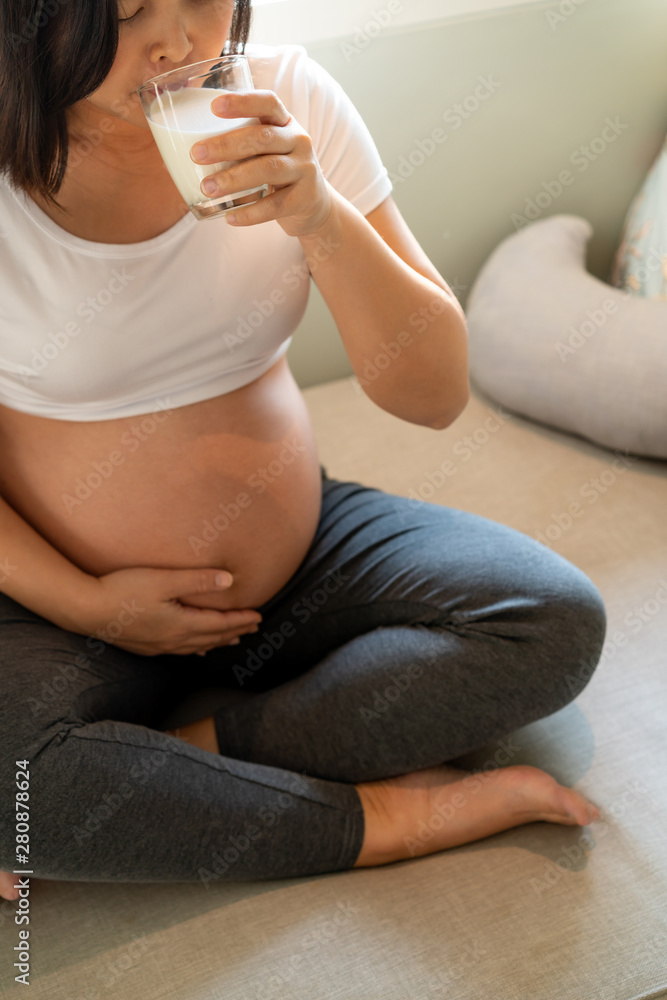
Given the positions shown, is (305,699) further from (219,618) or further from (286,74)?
(286,74)

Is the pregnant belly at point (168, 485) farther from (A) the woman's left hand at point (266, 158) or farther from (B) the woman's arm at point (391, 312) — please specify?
(A) the woman's left hand at point (266, 158)

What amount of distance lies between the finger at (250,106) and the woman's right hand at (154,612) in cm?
47

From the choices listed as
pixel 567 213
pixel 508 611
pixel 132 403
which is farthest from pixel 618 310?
pixel 132 403

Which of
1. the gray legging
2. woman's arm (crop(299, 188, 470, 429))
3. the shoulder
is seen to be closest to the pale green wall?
the shoulder

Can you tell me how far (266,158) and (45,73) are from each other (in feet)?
0.69

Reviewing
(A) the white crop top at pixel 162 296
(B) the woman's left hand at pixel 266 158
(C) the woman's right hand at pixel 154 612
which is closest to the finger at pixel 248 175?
(B) the woman's left hand at pixel 266 158

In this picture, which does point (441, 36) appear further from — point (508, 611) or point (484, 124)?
point (508, 611)

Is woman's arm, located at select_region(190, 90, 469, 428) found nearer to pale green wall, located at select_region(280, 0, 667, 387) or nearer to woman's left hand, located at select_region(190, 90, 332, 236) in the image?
woman's left hand, located at select_region(190, 90, 332, 236)

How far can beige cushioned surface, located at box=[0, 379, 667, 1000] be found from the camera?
0.76 meters

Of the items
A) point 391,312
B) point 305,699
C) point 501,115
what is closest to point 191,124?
point 391,312

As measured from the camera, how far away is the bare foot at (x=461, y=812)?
86cm

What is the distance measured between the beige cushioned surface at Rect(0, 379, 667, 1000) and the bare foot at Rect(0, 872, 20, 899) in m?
0.02

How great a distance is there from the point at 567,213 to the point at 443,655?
109cm

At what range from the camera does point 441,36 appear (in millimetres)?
1403
